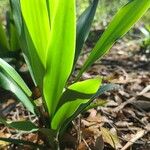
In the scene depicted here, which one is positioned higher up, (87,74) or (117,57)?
(87,74)

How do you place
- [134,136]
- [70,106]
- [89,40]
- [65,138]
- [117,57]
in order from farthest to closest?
[89,40] → [117,57] → [134,136] → [65,138] → [70,106]

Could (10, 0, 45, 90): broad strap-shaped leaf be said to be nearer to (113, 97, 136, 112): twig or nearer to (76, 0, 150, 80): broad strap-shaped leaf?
(76, 0, 150, 80): broad strap-shaped leaf

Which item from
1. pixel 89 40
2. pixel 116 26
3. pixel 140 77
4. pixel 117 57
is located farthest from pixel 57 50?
pixel 89 40

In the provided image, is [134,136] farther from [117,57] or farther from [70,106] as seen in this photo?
[117,57]

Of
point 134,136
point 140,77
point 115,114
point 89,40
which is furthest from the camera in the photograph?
point 89,40

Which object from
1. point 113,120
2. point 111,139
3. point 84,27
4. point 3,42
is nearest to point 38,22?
point 84,27

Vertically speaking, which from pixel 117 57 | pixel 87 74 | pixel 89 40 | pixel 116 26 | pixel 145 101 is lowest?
pixel 89 40

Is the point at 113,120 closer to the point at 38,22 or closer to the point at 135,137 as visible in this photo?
the point at 135,137
